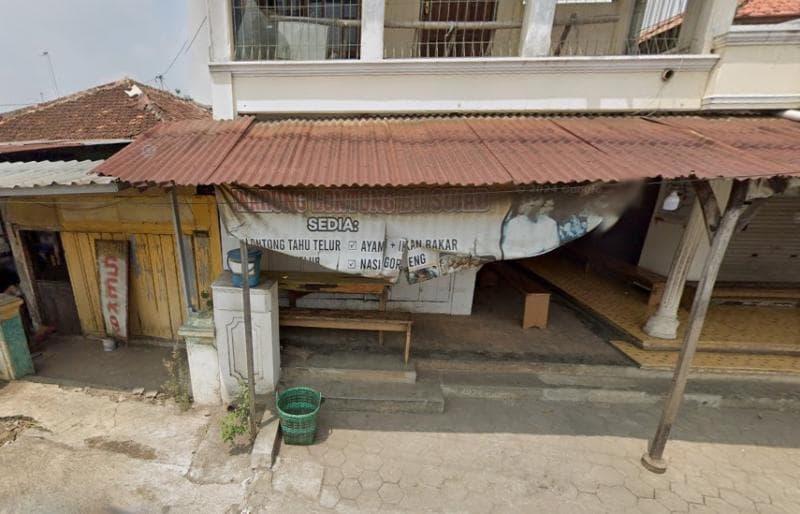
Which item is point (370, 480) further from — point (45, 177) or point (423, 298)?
point (45, 177)

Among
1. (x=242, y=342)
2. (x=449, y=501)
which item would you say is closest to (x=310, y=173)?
(x=242, y=342)

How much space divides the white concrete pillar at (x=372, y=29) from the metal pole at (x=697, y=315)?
4133mm

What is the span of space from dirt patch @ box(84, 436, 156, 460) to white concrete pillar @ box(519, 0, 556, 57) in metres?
6.54

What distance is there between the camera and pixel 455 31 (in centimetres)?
541

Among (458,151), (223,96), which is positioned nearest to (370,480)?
(458,151)

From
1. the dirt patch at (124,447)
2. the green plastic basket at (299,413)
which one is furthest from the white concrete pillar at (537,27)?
the dirt patch at (124,447)

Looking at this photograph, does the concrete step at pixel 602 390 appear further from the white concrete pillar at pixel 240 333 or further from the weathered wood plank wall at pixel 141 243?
the weathered wood plank wall at pixel 141 243

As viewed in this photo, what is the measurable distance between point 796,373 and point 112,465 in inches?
349

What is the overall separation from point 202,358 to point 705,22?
7745 millimetres

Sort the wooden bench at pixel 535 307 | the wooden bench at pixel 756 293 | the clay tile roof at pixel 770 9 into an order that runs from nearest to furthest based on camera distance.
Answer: the wooden bench at pixel 535 307 < the clay tile roof at pixel 770 9 < the wooden bench at pixel 756 293

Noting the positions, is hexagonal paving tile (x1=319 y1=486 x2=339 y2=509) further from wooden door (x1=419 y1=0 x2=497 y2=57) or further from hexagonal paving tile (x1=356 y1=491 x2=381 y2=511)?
wooden door (x1=419 y1=0 x2=497 y2=57)

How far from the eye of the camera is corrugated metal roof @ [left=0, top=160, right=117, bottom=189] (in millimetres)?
3602

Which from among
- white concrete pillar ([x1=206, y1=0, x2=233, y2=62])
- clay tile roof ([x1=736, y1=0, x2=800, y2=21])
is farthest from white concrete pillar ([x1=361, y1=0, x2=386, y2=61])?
clay tile roof ([x1=736, y1=0, x2=800, y2=21])

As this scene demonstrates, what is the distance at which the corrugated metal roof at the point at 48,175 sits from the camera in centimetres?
360
